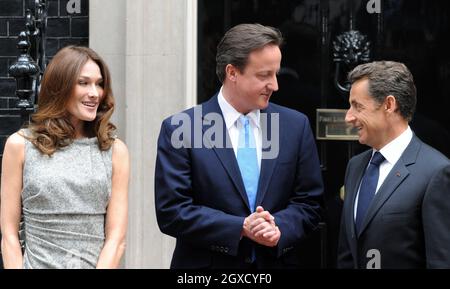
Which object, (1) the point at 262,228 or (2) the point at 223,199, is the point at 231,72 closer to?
(2) the point at 223,199

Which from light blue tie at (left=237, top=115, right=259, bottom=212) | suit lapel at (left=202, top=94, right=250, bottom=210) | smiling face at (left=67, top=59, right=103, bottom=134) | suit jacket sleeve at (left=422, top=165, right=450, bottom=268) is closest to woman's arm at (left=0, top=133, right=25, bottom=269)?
smiling face at (left=67, top=59, right=103, bottom=134)

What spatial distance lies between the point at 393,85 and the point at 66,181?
1508 mm

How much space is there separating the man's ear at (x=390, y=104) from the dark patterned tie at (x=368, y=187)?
8.5 inches

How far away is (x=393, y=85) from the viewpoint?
438cm

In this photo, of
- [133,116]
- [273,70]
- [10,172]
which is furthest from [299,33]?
[10,172]

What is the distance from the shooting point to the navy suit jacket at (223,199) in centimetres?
445

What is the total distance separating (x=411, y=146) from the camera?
4.37 meters

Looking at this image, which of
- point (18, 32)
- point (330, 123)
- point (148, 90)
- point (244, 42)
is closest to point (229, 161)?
point (244, 42)

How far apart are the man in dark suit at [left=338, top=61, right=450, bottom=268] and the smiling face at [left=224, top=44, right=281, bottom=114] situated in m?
0.38

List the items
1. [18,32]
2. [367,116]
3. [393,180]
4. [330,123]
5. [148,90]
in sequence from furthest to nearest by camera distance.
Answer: [18,32] → [330,123] → [148,90] → [367,116] → [393,180]

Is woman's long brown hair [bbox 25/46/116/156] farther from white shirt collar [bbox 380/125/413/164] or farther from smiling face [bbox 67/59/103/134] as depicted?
white shirt collar [bbox 380/125/413/164]

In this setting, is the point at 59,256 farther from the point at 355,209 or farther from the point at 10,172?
the point at 355,209

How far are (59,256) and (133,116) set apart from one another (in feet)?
7.89

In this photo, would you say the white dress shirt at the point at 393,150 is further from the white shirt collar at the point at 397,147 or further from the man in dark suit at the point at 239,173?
the man in dark suit at the point at 239,173
